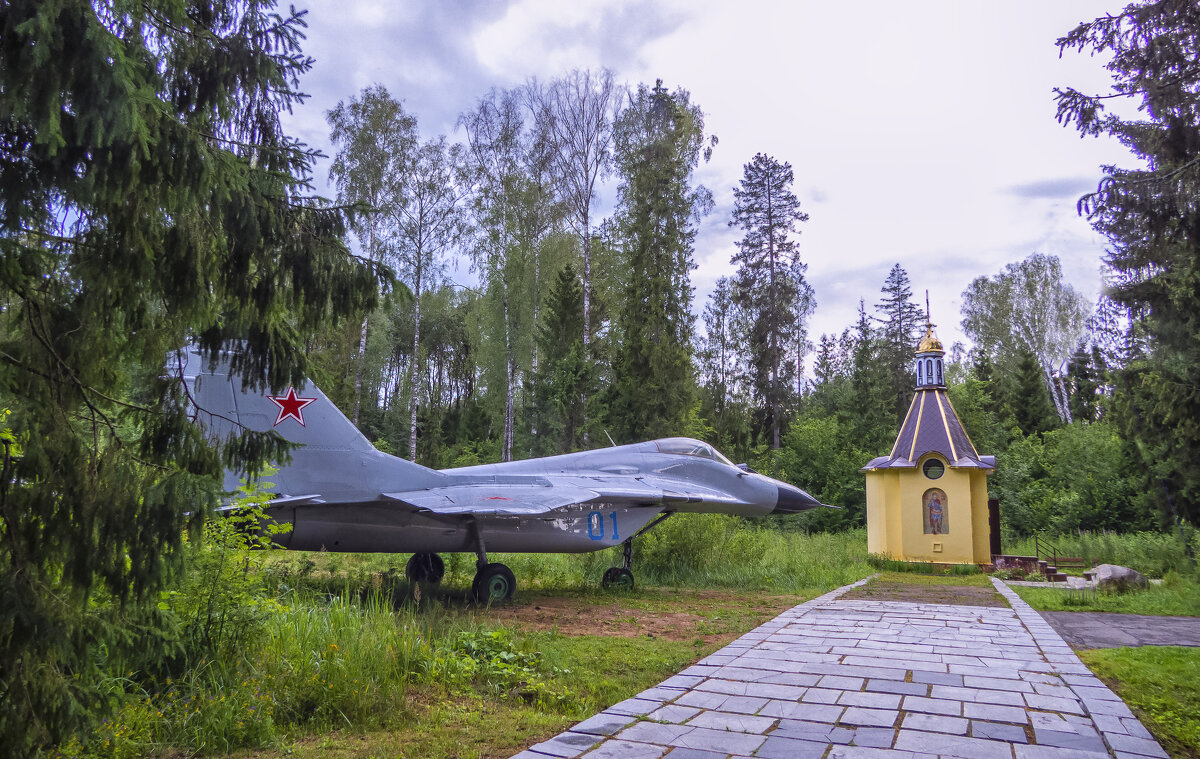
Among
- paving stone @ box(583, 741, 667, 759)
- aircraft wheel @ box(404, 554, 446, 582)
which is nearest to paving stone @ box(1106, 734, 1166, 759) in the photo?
paving stone @ box(583, 741, 667, 759)

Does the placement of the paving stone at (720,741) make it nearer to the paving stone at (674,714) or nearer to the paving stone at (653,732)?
the paving stone at (653,732)

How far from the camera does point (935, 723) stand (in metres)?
3.98

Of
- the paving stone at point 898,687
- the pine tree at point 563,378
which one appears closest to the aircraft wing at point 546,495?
the paving stone at point 898,687

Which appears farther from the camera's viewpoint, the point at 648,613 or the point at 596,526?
the point at 596,526

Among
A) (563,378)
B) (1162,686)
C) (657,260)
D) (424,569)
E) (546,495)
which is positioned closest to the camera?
(1162,686)

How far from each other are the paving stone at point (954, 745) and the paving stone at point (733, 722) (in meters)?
0.69

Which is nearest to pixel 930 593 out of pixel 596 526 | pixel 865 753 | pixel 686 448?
pixel 686 448

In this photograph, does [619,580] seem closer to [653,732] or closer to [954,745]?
[653,732]

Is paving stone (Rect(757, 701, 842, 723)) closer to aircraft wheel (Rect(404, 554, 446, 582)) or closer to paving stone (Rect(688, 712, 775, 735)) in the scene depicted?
paving stone (Rect(688, 712, 775, 735))

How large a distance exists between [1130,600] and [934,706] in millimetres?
8189

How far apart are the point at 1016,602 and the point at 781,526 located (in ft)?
62.6

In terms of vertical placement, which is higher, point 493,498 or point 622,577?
point 493,498

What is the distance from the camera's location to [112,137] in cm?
224

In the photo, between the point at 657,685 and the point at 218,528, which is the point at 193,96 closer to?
the point at 218,528
